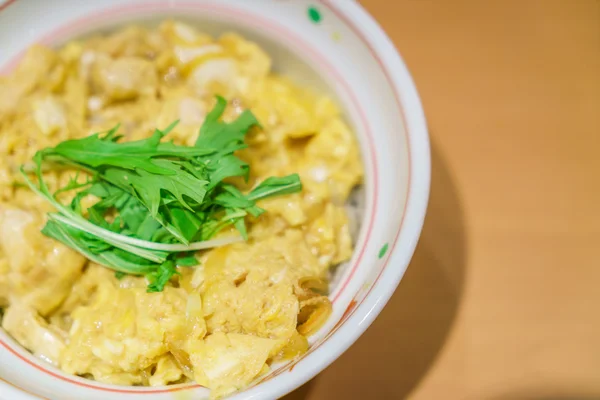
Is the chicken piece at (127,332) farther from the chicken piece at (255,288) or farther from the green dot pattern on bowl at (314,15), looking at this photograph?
the green dot pattern on bowl at (314,15)

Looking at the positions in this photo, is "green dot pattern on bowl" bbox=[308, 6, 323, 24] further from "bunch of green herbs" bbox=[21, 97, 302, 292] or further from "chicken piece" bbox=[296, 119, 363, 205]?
"bunch of green herbs" bbox=[21, 97, 302, 292]

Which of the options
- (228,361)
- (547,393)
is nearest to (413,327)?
(547,393)

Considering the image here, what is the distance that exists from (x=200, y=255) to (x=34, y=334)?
431 millimetres

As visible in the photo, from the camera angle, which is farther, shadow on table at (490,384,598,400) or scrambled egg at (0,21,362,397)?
shadow on table at (490,384,598,400)

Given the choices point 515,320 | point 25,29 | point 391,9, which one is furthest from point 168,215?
point 391,9

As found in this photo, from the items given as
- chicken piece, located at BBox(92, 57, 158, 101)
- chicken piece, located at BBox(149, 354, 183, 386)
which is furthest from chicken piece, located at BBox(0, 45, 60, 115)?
chicken piece, located at BBox(149, 354, 183, 386)

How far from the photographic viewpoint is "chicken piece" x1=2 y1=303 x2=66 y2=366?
1295mm

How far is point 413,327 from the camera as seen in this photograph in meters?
1.63

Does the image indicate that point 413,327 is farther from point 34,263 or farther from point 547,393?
point 34,263

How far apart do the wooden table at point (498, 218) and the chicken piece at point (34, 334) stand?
65 cm

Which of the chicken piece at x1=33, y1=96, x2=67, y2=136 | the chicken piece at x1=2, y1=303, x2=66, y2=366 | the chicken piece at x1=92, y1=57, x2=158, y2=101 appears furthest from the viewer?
the chicken piece at x1=92, y1=57, x2=158, y2=101

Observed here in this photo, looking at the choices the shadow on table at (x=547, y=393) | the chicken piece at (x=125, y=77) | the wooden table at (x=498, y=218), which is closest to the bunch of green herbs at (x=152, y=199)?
the chicken piece at (x=125, y=77)

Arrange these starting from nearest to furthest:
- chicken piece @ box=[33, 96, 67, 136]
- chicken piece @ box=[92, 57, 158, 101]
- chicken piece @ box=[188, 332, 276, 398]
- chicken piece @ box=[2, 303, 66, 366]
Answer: chicken piece @ box=[188, 332, 276, 398] → chicken piece @ box=[2, 303, 66, 366] → chicken piece @ box=[33, 96, 67, 136] → chicken piece @ box=[92, 57, 158, 101]

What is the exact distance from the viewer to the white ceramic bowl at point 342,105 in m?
1.16
